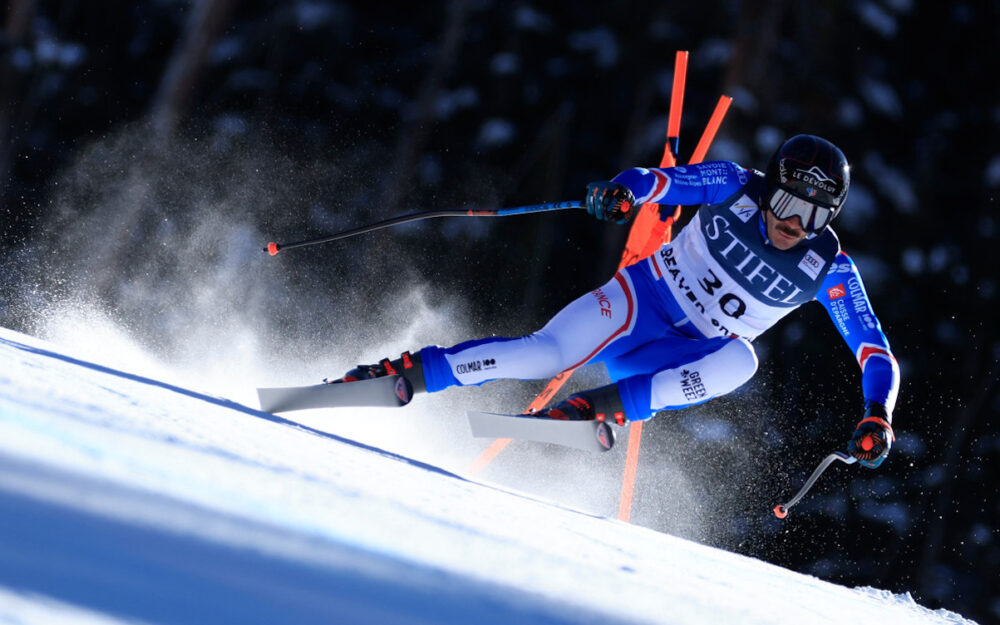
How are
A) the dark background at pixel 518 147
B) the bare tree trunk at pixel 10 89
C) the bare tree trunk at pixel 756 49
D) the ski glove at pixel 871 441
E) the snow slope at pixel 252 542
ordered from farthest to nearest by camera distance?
1. the bare tree trunk at pixel 756 49
2. the dark background at pixel 518 147
3. the bare tree trunk at pixel 10 89
4. the ski glove at pixel 871 441
5. the snow slope at pixel 252 542

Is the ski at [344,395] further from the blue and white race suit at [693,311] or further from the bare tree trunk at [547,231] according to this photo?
the bare tree trunk at [547,231]

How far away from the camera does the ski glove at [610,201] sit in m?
2.42

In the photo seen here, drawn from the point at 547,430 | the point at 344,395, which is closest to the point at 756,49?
the point at 547,430

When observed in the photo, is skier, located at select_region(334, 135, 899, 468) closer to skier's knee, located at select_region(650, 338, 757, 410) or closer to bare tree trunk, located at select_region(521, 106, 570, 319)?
skier's knee, located at select_region(650, 338, 757, 410)

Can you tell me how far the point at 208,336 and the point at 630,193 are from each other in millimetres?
3333

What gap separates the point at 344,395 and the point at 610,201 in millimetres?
923

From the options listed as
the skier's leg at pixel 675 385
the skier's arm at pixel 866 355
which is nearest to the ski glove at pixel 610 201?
the skier's leg at pixel 675 385

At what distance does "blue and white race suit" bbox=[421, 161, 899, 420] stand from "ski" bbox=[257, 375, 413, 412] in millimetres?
114

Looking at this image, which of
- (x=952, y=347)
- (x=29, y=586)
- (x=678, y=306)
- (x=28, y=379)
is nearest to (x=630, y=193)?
(x=678, y=306)

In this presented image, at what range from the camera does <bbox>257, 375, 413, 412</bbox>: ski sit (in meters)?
2.40

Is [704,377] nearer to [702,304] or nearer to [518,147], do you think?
[702,304]

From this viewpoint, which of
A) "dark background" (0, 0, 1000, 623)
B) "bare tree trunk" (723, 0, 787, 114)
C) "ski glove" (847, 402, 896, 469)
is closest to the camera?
"ski glove" (847, 402, 896, 469)

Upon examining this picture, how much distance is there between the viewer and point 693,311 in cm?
270

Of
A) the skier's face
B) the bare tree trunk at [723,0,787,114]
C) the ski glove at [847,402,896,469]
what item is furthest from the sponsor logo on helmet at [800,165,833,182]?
the bare tree trunk at [723,0,787,114]
